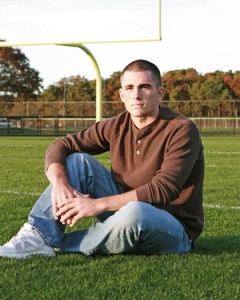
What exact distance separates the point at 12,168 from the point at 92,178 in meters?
6.55

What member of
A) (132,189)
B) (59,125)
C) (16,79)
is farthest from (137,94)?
(16,79)

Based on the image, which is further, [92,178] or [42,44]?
[42,44]

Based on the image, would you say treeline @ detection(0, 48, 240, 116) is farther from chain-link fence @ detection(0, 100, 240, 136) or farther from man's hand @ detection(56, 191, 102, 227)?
man's hand @ detection(56, 191, 102, 227)

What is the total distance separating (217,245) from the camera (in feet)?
12.4

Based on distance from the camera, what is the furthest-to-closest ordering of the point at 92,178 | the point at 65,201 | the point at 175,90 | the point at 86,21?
the point at 175,90
the point at 86,21
the point at 92,178
the point at 65,201

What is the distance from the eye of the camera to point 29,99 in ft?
147

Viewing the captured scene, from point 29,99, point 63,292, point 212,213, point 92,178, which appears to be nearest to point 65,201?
point 92,178

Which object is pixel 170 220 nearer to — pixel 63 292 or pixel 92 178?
pixel 92 178

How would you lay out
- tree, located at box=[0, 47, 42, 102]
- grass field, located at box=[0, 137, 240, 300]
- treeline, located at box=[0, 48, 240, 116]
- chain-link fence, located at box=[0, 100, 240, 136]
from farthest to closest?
tree, located at box=[0, 47, 42, 102] < treeline, located at box=[0, 48, 240, 116] < chain-link fence, located at box=[0, 100, 240, 136] < grass field, located at box=[0, 137, 240, 300]

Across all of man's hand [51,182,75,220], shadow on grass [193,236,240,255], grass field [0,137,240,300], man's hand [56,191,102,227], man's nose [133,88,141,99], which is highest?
man's nose [133,88,141,99]

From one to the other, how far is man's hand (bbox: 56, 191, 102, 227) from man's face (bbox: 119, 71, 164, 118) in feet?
1.52

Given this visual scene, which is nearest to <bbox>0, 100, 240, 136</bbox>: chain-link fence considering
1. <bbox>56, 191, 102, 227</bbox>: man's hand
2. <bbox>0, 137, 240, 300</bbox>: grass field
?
<bbox>0, 137, 240, 300</bbox>: grass field

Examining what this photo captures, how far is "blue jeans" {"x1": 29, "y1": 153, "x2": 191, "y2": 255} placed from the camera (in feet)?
→ 10.1

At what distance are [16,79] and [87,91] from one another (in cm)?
1480
